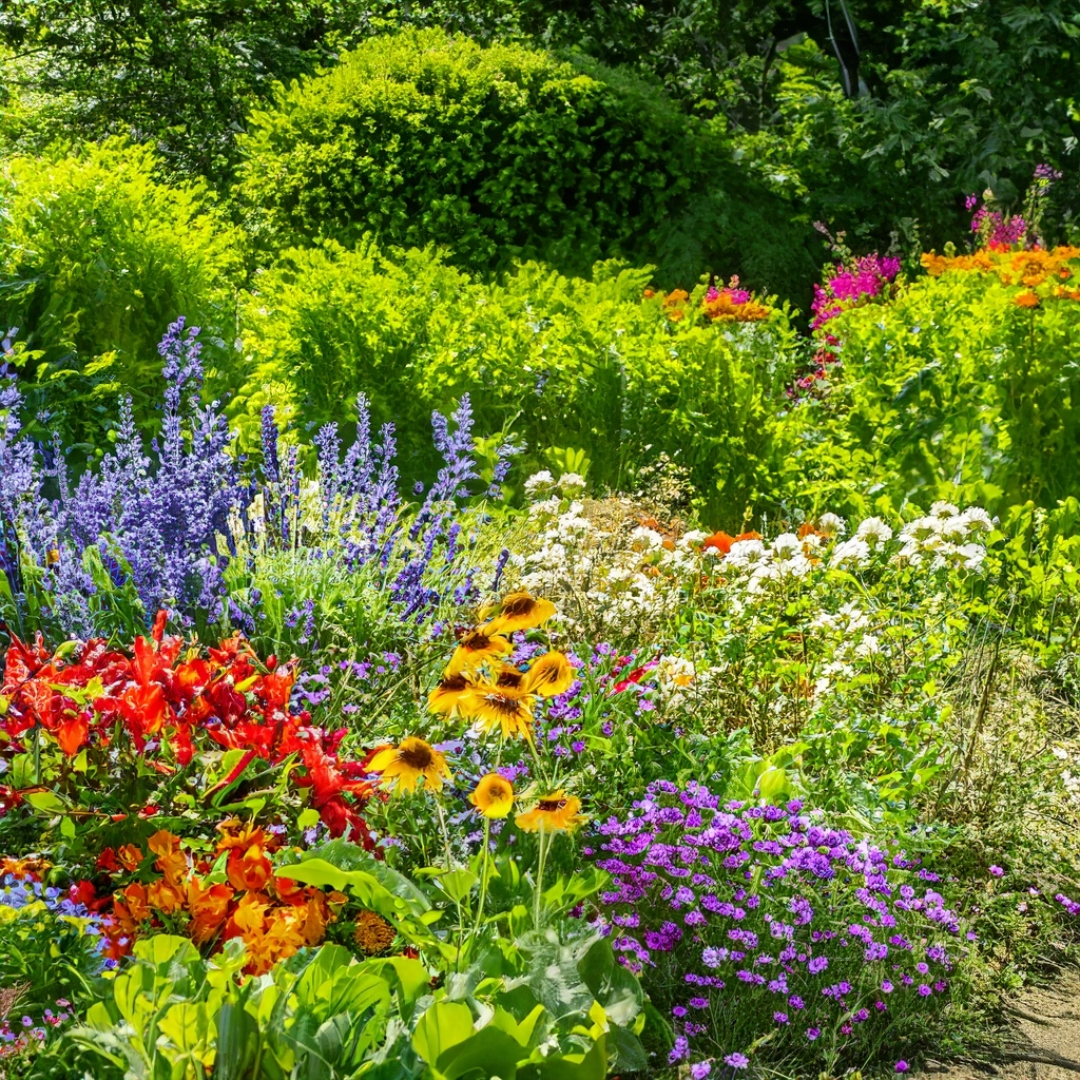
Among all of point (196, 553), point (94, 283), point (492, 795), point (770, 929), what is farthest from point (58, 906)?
point (94, 283)

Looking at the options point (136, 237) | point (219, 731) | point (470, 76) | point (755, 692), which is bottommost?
point (755, 692)

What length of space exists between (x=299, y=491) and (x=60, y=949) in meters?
2.56

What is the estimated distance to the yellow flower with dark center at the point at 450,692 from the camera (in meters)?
2.21

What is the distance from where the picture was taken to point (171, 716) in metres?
2.77

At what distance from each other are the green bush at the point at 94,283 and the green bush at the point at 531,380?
45 cm

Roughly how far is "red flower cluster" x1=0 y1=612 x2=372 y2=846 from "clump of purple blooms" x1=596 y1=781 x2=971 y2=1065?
63cm

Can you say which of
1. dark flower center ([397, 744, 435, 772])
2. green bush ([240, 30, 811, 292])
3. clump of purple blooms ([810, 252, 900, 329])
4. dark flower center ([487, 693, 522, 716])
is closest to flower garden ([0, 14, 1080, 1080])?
dark flower center ([487, 693, 522, 716])

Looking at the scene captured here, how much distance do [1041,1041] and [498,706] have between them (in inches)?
64.2

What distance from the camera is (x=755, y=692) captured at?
388 cm

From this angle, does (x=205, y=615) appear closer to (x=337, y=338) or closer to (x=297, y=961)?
(x=297, y=961)

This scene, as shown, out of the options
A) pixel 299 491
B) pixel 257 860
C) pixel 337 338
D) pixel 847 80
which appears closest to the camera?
pixel 257 860

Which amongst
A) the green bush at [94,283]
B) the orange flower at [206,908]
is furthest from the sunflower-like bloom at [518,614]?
the green bush at [94,283]

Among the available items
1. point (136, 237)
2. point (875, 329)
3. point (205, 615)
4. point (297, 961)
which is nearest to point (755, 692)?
point (205, 615)

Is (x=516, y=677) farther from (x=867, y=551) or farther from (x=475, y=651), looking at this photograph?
(x=867, y=551)
